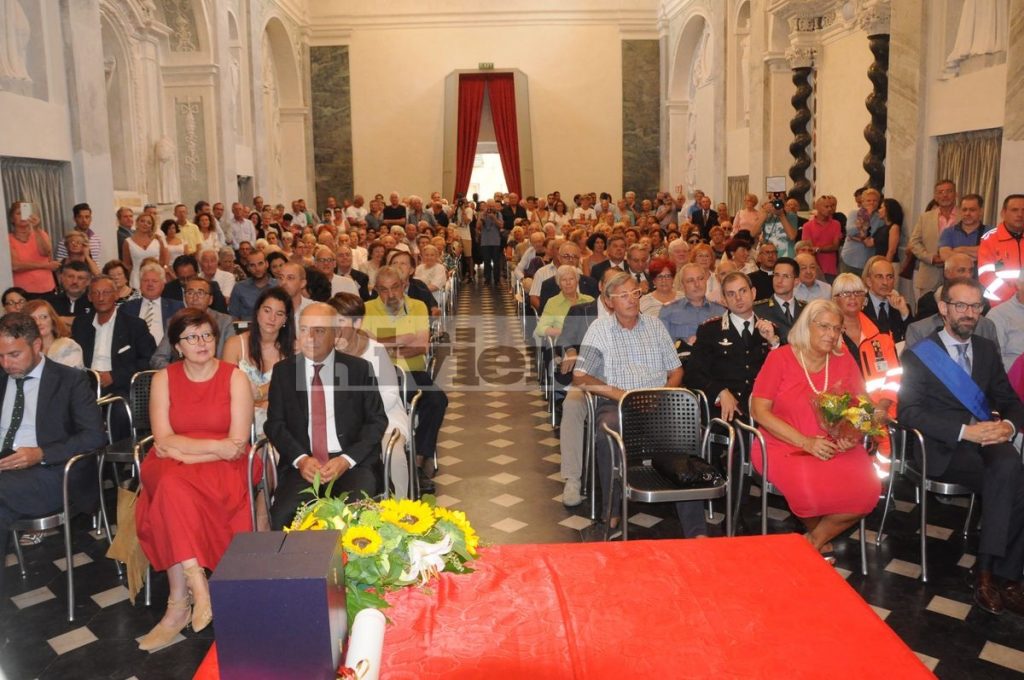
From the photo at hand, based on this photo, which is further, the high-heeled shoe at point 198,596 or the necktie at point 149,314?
the necktie at point 149,314

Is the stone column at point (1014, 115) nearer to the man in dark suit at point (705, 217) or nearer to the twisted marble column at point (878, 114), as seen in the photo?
the twisted marble column at point (878, 114)

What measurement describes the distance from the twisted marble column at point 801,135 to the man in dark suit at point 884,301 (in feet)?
26.5

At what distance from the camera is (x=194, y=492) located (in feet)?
12.8

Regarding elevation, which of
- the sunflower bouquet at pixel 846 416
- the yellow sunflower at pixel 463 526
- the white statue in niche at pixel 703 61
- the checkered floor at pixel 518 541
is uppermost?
the white statue in niche at pixel 703 61

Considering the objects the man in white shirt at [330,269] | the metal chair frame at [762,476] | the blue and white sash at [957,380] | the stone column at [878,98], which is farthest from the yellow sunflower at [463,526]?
the stone column at [878,98]

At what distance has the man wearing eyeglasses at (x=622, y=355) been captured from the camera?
4965mm

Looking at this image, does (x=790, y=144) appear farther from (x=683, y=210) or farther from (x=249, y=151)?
(x=249, y=151)

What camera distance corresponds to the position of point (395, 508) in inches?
86.9

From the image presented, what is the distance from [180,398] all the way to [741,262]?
575cm

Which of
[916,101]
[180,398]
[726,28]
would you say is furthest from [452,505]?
[726,28]

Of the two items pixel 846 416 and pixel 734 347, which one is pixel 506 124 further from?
pixel 846 416

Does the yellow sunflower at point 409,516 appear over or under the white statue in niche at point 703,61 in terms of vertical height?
under

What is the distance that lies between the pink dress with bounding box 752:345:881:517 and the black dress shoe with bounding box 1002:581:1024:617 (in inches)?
26.5

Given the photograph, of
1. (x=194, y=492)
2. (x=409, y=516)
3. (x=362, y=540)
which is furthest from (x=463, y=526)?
(x=194, y=492)
